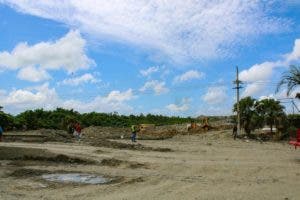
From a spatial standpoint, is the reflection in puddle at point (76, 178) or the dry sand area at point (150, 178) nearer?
the dry sand area at point (150, 178)

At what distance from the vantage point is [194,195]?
13.8 m

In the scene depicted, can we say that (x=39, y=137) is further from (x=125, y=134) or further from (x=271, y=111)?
(x=271, y=111)

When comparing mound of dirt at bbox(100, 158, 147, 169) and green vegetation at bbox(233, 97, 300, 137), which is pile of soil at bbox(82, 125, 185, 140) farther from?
mound of dirt at bbox(100, 158, 147, 169)

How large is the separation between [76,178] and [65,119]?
2330 inches

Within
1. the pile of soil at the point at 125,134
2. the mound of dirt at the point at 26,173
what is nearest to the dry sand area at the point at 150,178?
the mound of dirt at the point at 26,173

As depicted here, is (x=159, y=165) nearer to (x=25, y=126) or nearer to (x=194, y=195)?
(x=194, y=195)

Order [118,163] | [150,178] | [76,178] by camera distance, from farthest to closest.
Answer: [118,163] → [76,178] → [150,178]

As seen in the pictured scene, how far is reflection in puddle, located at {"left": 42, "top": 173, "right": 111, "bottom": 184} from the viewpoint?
57.1 ft

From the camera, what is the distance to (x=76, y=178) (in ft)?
59.8

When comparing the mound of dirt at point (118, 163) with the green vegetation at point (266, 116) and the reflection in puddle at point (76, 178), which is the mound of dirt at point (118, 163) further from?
the green vegetation at point (266, 116)

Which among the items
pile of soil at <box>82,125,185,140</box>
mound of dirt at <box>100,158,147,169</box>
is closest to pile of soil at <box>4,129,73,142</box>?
pile of soil at <box>82,125,185,140</box>

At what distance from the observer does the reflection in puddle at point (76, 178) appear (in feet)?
57.1

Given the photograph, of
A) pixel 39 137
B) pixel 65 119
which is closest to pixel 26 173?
pixel 39 137

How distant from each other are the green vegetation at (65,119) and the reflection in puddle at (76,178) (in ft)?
156
